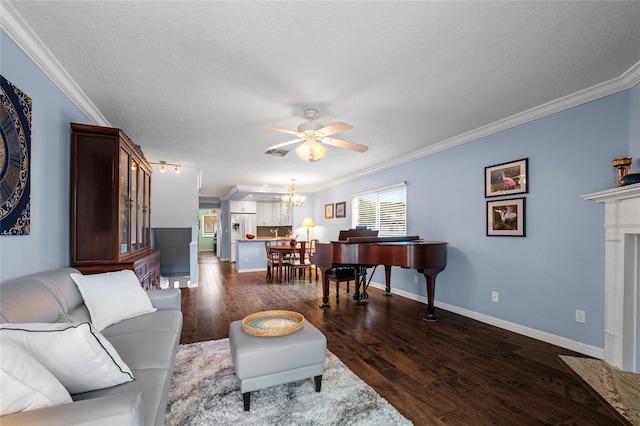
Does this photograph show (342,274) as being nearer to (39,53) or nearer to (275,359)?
(275,359)

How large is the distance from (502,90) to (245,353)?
10.2ft

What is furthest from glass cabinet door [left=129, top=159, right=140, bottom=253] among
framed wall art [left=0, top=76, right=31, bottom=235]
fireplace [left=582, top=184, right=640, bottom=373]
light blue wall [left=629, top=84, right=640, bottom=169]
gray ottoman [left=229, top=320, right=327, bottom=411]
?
light blue wall [left=629, top=84, right=640, bottom=169]

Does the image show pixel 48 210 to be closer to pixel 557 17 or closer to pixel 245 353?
pixel 245 353

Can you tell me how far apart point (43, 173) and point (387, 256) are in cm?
350

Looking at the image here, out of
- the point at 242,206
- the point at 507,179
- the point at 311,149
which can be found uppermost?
the point at 311,149

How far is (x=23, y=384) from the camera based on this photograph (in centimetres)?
92

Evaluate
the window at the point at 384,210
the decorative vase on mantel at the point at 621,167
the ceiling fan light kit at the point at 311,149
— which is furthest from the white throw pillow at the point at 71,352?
the window at the point at 384,210

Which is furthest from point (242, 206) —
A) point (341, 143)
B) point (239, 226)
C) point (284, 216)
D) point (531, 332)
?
point (531, 332)

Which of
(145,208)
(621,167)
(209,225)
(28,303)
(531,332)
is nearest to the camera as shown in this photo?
(28,303)

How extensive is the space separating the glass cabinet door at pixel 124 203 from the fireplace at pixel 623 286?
4.39 metres

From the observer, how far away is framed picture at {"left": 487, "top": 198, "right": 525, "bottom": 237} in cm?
329

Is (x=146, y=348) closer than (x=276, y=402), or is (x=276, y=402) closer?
(x=146, y=348)

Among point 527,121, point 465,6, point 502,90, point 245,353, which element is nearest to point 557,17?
point 465,6

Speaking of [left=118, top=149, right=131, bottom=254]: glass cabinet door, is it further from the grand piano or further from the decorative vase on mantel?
the decorative vase on mantel
